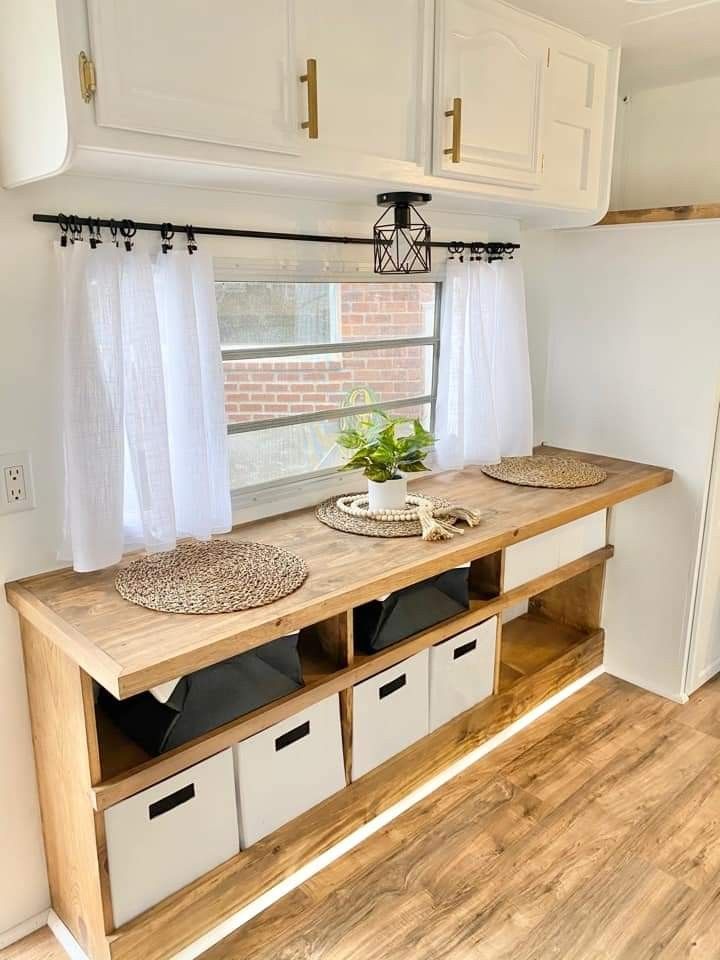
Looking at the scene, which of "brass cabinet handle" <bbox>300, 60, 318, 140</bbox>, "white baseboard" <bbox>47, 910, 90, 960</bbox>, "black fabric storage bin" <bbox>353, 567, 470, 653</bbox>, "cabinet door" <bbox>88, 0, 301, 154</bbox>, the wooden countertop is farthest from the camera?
"black fabric storage bin" <bbox>353, 567, 470, 653</bbox>

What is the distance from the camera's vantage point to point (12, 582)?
5.61 ft

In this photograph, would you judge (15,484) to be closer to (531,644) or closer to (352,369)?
(352,369)

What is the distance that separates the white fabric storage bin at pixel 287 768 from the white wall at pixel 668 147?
225 cm

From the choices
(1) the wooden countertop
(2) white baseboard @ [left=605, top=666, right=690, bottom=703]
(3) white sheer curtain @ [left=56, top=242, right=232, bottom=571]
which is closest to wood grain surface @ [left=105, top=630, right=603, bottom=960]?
(2) white baseboard @ [left=605, top=666, right=690, bottom=703]

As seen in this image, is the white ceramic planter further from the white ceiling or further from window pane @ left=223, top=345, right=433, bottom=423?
the white ceiling

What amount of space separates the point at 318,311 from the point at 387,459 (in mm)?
518

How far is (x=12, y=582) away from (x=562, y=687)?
199 centimetres

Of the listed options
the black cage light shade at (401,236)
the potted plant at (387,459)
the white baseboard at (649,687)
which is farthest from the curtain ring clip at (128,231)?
the white baseboard at (649,687)

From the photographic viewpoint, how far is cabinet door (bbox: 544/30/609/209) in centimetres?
213

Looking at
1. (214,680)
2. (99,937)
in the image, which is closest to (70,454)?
(214,680)

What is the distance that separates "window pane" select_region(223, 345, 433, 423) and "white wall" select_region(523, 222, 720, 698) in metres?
0.63

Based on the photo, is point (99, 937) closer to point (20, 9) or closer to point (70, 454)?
point (70, 454)

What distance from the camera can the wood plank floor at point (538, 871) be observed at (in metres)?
1.80

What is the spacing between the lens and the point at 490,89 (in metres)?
1.93
